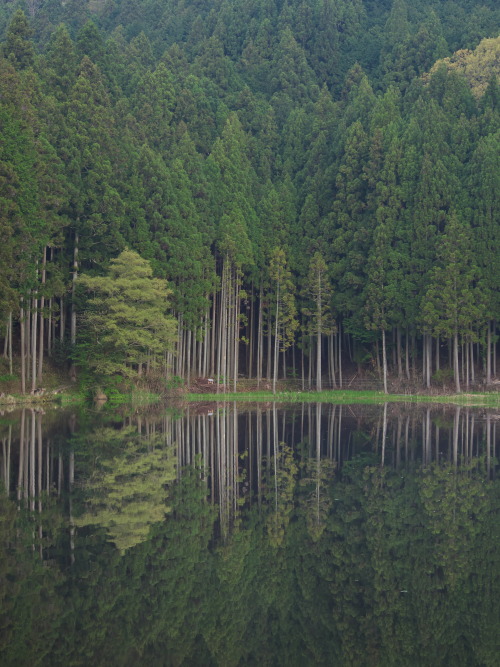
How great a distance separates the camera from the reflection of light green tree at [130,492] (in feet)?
41.4

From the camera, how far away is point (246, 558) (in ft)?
36.8

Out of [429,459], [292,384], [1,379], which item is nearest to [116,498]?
[429,459]

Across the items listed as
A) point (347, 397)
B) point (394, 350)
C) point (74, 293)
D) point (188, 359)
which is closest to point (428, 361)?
point (394, 350)

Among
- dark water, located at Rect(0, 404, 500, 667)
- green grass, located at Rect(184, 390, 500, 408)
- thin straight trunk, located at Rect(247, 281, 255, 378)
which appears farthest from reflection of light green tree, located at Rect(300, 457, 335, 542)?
thin straight trunk, located at Rect(247, 281, 255, 378)

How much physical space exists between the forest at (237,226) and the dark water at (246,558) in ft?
78.3

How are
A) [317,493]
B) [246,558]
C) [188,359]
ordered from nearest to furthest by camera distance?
[246,558] → [317,493] → [188,359]

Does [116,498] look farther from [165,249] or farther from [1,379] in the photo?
[165,249]

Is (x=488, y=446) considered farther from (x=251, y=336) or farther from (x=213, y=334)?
(x=251, y=336)

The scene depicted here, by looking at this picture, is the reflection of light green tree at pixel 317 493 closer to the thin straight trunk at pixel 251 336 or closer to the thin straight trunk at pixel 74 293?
the thin straight trunk at pixel 74 293

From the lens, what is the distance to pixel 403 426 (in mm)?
31125

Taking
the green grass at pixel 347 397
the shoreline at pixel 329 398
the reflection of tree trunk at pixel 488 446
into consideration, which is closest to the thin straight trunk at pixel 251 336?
the shoreline at pixel 329 398

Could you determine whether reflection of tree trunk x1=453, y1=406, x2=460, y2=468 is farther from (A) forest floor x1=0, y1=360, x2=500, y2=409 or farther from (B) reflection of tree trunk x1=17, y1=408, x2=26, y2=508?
(B) reflection of tree trunk x1=17, y1=408, x2=26, y2=508

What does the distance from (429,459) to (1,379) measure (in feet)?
88.8

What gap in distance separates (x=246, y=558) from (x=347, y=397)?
135 ft
